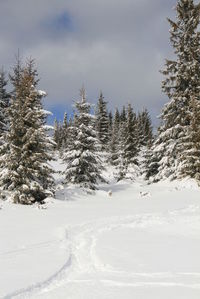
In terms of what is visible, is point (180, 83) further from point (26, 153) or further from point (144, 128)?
point (144, 128)

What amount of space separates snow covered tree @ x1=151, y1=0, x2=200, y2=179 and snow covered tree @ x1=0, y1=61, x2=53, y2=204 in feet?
35.9

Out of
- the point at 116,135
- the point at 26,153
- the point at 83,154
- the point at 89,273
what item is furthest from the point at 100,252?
the point at 116,135

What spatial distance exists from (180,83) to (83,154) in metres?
10.2

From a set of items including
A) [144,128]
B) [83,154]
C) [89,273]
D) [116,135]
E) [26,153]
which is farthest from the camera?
[144,128]

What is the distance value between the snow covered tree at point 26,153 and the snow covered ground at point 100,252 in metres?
2.72

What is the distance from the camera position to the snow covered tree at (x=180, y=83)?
85.7 ft

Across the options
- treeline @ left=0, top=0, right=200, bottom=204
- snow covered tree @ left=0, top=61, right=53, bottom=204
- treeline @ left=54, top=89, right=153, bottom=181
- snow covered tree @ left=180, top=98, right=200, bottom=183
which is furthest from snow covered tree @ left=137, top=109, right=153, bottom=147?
snow covered tree @ left=0, top=61, right=53, bottom=204

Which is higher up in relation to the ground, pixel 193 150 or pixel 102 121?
pixel 102 121

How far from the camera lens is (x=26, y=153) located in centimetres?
1817

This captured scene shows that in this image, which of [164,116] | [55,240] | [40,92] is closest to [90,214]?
[55,240]

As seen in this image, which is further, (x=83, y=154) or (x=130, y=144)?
(x=130, y=144)

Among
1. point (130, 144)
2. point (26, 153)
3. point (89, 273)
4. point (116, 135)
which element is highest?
point (116, 135)

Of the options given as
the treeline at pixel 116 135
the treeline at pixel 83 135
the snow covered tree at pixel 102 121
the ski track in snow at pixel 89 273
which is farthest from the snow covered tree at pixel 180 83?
the snow covered tree at pixel 102 121

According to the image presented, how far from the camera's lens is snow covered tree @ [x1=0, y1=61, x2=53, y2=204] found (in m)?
17.8
